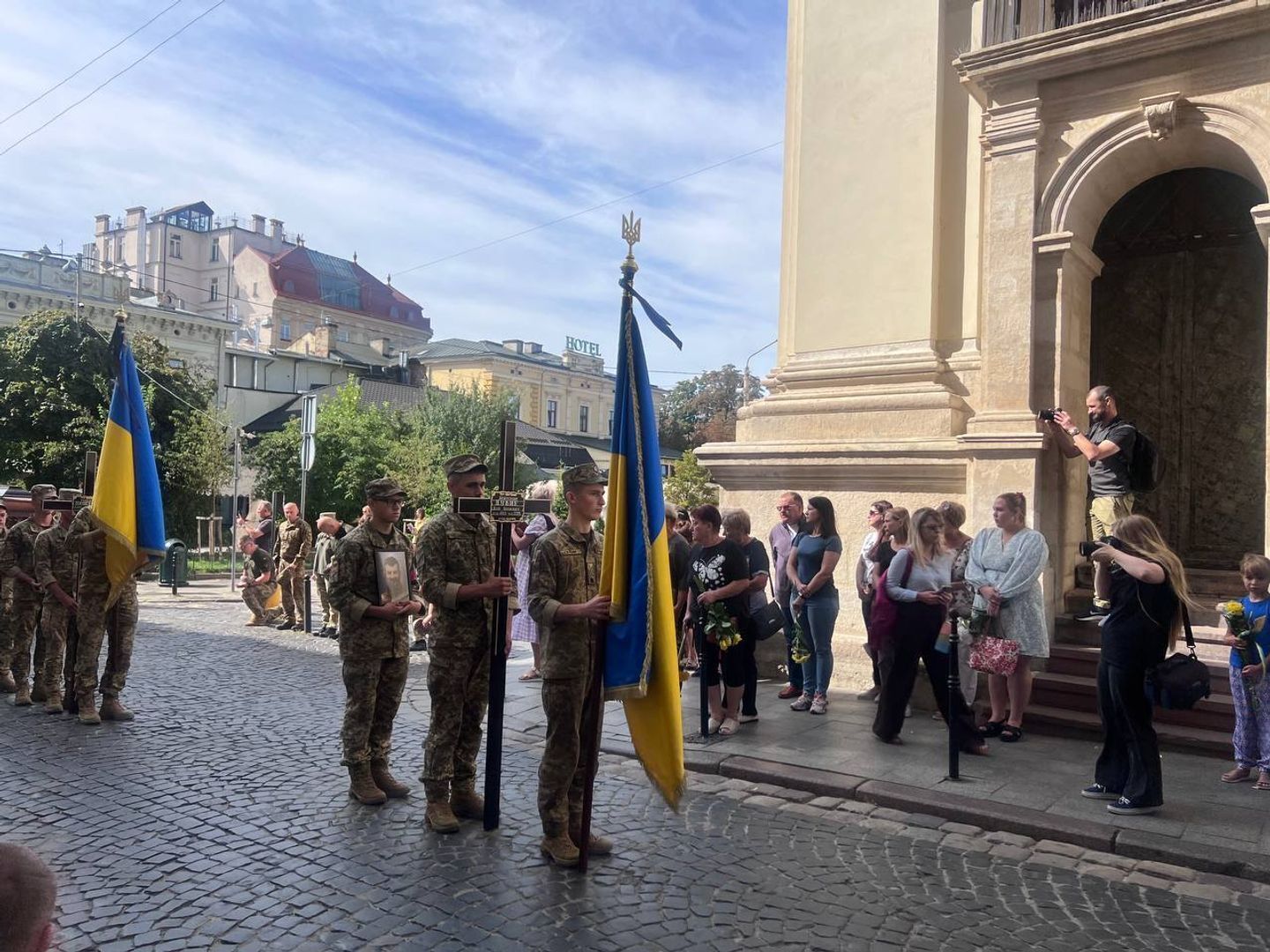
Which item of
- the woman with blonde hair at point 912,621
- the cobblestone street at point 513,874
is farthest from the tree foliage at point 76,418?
the woman with blonde hair at point 912,621

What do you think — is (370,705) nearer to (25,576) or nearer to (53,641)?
(53,641)

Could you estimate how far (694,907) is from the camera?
4.59 meters

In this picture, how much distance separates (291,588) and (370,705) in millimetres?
9551

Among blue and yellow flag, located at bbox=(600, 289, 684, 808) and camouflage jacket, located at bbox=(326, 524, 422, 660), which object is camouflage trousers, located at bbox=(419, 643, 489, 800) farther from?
blue and yellow flag, located at bbox=(600, 289, 684, 808)

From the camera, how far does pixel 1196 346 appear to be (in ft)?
34.4

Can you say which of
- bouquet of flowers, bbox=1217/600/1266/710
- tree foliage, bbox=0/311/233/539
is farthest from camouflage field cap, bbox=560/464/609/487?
tree foliage, bbox=0/311/233/539

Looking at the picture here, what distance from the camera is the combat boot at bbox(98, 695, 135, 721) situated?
27.5 feet

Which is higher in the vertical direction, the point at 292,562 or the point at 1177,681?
the point at 292,562

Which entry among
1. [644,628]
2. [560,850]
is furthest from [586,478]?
[560,850]

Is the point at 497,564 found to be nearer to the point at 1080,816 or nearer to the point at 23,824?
the point at 23,824

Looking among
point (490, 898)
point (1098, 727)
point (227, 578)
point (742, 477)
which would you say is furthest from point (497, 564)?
point (227, 578)

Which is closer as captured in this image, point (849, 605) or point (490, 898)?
point (490, 898)

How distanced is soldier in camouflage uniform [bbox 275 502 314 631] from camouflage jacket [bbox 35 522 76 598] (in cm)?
576

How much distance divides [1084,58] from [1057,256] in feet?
5.81
